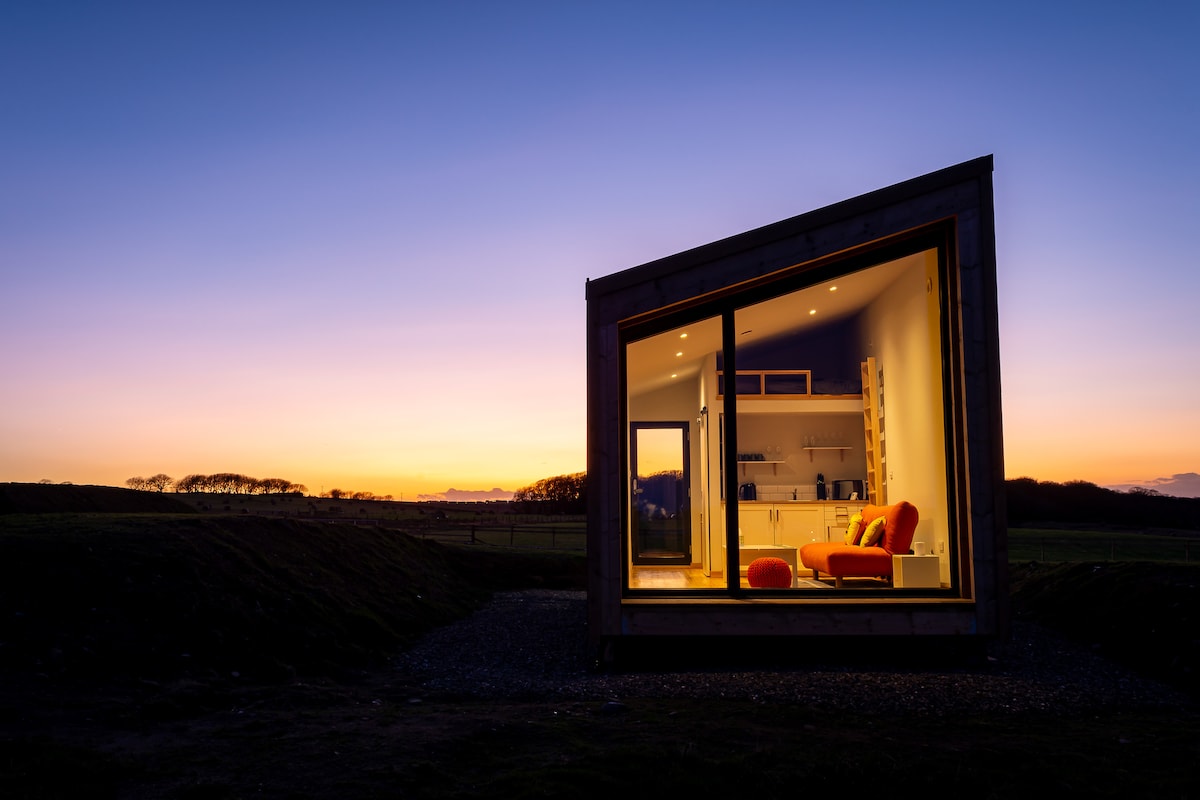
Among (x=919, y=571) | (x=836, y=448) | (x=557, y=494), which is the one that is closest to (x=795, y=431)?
(x=836, y=448)

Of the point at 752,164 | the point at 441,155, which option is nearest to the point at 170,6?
the point at 441,155

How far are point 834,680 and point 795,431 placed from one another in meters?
6.18

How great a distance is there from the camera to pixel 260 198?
12188 mm

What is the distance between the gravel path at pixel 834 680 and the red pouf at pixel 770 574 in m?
1.16

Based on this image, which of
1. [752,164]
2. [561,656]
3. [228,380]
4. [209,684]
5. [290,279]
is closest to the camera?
[209,684]

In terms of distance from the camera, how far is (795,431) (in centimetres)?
1204

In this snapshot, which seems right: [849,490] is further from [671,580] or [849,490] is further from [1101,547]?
[1101,547]

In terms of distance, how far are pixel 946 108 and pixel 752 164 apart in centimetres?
268

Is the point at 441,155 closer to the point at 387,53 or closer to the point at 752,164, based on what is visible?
the point at 387,53

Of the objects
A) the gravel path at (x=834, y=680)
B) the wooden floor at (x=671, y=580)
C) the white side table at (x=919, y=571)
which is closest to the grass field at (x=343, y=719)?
the gravel path at (x=834, y=680)

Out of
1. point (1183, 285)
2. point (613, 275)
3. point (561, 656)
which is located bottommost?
point (561, 656)

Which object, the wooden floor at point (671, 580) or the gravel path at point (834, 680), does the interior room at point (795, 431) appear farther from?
the gravel path at point (834, 680)

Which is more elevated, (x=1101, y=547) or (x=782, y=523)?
(x=782, y=523)

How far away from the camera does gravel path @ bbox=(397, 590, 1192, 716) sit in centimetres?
574
